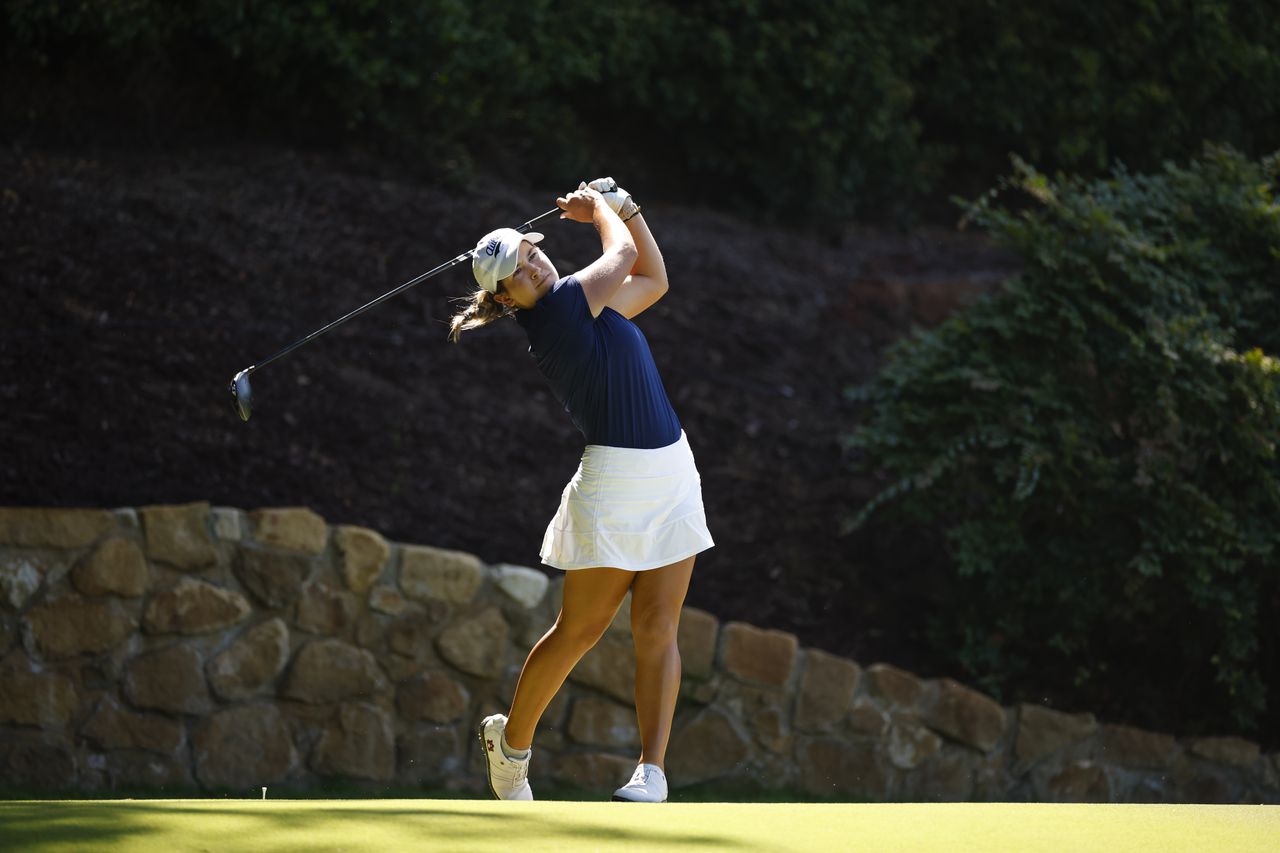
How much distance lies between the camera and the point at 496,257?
424 cm

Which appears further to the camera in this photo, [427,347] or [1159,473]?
[427,347]

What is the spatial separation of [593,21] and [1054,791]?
5293mm

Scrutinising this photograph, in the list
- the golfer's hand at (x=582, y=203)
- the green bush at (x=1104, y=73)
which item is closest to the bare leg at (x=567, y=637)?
the golfer's hand at (x=582, y=203)

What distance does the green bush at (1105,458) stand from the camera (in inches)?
251

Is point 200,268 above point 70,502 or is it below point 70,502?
above

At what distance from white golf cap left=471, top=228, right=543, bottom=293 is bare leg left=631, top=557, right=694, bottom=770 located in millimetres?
934

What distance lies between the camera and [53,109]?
8.51 m

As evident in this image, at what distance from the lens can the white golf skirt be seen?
14.2ft

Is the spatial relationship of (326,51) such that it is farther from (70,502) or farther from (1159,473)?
(1159,473)

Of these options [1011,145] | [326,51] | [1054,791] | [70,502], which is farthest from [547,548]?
[1011,145]

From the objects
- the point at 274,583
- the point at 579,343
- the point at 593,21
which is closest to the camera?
the point at 579,343

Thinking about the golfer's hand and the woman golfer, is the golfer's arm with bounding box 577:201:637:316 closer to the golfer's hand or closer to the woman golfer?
the woman golfer

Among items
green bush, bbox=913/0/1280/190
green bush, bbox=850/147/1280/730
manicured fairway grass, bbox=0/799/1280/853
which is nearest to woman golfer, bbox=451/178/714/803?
manicured fairway grass, bbox=0/799/1280/853

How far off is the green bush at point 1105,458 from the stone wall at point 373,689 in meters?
0.44
